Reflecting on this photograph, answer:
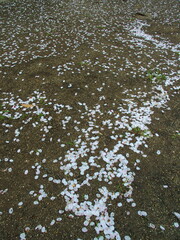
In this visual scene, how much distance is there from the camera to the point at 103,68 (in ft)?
26.0

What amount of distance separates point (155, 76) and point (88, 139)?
14.6 feet

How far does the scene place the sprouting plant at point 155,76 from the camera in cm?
723

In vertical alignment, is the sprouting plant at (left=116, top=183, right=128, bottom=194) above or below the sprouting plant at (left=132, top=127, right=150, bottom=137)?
below

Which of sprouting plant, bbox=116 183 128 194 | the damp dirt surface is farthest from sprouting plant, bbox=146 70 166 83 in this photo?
sprouting plant, bbox=116 183 128 194

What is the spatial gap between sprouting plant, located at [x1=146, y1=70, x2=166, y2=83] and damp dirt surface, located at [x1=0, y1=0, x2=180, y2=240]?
4 centimetres

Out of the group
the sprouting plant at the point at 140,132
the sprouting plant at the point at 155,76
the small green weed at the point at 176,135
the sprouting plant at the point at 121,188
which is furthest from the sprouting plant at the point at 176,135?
the sprouting plant at the point at 155,76

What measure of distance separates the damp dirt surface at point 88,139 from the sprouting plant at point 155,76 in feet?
0.14

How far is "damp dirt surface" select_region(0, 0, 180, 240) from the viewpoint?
10.7 feet

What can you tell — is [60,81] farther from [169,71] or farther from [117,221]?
[117,221]

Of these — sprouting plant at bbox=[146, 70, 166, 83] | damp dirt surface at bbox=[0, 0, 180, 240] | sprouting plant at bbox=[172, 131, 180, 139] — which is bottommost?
damp dirt surface at bbox=[0, 0, 180, 240]

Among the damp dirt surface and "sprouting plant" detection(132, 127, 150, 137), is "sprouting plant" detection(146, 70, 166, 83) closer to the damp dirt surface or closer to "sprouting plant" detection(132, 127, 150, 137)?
the damp dirt surface

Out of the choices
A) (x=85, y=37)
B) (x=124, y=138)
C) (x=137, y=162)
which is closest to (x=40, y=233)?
(x=137, y=162)

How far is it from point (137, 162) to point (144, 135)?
3.08ft

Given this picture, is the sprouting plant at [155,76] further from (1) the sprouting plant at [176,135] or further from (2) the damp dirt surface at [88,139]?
(1) the sprouting plant at [176,135]
